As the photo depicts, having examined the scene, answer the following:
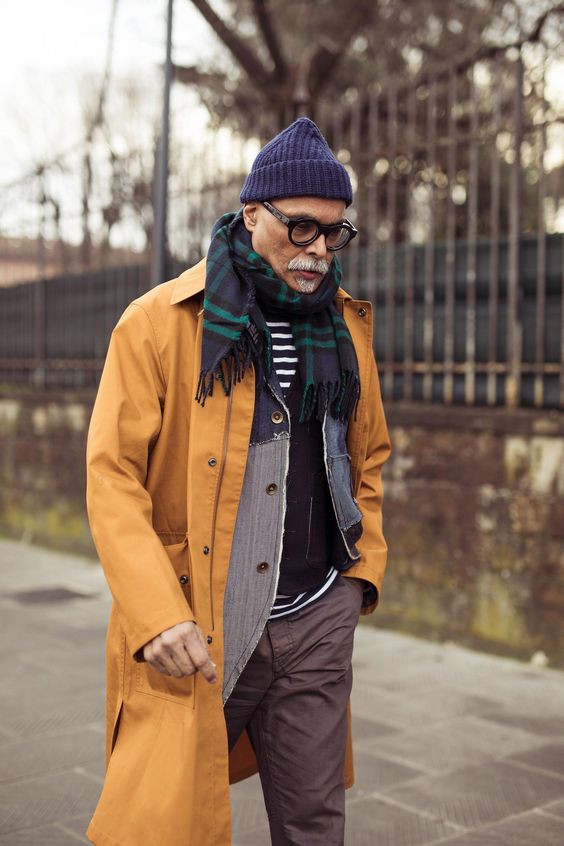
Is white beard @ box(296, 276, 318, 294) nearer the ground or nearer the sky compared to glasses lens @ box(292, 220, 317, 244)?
nearer the ground

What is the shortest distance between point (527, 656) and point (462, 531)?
0.81 meters

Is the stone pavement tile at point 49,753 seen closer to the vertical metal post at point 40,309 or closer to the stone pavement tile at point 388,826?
the stone pavement tile at point 388,826

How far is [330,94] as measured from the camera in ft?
39.1

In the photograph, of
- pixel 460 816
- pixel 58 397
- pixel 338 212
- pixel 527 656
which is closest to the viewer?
pixel 338 212

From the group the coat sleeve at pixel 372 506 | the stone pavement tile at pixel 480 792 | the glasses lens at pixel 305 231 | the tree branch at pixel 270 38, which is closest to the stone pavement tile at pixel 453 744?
the stone pavement tile at pixel 480 792

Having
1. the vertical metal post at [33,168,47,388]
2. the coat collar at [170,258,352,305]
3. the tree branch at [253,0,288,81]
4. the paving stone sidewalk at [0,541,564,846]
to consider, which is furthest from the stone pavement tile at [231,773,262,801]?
the tree branch at [253,0,288,81]

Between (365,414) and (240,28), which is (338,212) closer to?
(365,414)

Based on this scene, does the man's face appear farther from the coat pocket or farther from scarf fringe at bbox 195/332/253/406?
the coat pocket

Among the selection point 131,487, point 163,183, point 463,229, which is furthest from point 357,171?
point 131,487

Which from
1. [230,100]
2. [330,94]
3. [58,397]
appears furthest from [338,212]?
[230,100]

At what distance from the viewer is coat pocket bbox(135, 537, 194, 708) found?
2432 millimetres

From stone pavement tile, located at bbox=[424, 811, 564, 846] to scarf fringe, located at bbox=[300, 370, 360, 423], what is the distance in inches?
71.3

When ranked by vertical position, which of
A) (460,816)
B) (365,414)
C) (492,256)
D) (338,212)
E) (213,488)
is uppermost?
(492,256)

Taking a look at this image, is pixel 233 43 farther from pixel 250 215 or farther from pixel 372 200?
pixel 250 215
